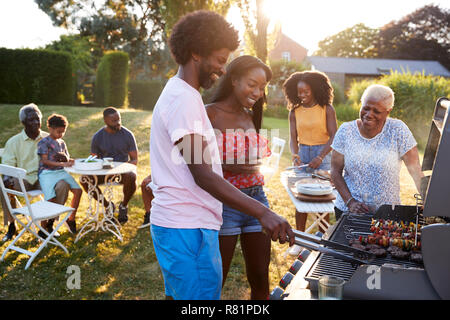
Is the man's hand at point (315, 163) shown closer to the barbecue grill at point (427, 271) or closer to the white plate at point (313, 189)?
Answer: the white plate at point (313, 189)

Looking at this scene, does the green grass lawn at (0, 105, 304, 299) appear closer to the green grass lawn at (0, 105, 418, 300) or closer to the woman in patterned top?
the green grass lawn at (0, 105, 418, 300)

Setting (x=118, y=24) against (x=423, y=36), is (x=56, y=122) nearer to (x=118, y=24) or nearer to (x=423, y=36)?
(x=118, y=24)

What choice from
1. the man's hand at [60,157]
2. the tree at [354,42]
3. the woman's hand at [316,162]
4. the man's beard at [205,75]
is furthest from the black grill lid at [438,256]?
the tree at [354,42]

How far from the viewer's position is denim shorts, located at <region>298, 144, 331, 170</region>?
484 centimetres

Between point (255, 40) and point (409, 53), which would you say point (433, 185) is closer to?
point (255, 40)

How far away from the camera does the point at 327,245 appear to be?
5.59ft

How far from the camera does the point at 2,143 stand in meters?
11.4

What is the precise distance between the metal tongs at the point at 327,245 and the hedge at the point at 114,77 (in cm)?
1644

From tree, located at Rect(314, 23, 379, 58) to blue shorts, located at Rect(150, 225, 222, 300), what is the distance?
55043mm

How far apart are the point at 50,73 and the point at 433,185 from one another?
52.7ft

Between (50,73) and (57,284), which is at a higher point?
(50,73)

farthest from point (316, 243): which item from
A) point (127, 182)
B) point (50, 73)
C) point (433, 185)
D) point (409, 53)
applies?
point (409, 53)
